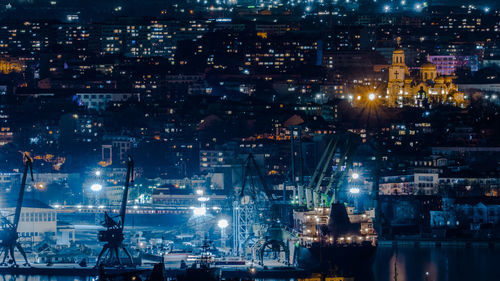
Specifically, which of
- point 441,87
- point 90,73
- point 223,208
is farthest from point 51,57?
point 223,208

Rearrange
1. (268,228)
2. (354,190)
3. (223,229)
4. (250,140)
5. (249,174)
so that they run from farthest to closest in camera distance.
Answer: (250,140)
(249,174)
(354,190)
(223,229)
(268,228)

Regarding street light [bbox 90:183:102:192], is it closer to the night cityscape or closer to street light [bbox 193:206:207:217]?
the night cityscape

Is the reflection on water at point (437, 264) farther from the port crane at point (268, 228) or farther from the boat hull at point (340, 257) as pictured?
the port crane at point (268, 228)

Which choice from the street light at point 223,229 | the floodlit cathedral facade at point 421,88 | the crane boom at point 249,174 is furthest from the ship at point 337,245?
the floodlit cathedral facade at point 421,88

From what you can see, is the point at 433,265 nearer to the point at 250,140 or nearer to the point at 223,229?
the point at 223,229

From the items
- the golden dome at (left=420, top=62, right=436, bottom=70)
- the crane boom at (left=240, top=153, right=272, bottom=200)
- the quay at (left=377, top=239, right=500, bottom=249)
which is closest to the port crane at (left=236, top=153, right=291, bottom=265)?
the crane boom at (left=240, top=153, right=272, bottom=200)

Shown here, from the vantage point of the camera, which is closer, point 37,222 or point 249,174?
point 37,222

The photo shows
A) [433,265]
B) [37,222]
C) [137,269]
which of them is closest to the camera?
[137,269]

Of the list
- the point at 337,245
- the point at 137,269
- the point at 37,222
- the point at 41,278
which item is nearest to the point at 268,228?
the point at 337,245
